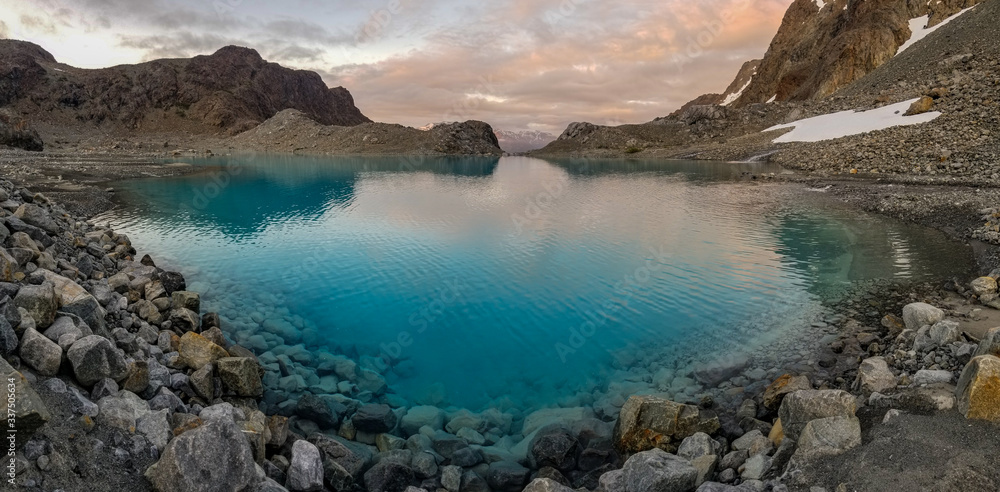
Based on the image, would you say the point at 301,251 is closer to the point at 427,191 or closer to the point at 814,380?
the point at 814,380

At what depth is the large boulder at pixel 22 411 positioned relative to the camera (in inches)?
255

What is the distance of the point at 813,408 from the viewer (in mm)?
9617

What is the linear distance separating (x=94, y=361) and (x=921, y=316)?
20.6 metres

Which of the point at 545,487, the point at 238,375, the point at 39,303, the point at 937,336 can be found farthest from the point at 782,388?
the point at 39,303

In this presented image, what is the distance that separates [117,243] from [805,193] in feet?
190

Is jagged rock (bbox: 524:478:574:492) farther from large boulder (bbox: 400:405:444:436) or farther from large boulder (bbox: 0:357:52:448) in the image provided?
large boulder (bbox: 0:357:52:448)

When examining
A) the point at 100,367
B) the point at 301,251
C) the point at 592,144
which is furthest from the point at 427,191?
the point at 592,144

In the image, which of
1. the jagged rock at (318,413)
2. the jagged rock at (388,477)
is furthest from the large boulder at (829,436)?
the jagged rock at (318,413)

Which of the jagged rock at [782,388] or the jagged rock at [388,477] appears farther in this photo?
the jagged rock at [782,388]

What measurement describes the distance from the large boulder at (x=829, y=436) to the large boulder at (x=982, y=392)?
67.2 inches

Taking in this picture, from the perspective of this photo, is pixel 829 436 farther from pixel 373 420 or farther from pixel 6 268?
pixel 6 268

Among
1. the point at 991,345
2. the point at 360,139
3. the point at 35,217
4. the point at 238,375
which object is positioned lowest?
the point at 238,375

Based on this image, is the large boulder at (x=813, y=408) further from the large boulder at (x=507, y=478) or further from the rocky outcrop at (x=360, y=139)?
the rocky outcrop at (x=360, y=139)

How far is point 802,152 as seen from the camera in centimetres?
8044
